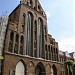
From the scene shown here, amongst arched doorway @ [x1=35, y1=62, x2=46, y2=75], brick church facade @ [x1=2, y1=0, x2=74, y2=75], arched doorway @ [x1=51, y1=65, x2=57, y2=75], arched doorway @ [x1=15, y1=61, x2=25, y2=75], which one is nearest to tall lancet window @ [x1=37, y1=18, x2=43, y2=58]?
brick church facade @ [x1=2, y1=0, x2=74, y2=75]

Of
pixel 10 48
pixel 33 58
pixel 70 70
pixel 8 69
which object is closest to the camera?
pixel 8 69

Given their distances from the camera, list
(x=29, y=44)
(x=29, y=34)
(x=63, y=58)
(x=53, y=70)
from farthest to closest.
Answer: (x=63, y=58)
(x=53, y=70)
(x=29, y=34)
(x=29, y=44)

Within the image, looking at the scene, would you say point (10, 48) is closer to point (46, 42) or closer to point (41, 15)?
point (46, 42)

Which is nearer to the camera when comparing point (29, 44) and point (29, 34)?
point (29, 44)

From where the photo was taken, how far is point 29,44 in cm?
3422

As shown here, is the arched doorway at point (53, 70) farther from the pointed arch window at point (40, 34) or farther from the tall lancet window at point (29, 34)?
the tall lancet window at point (29, 34)

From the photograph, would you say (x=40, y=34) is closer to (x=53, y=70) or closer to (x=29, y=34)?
(x=29, y=34)

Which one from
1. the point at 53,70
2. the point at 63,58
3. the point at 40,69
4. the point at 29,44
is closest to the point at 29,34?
the point at 29,44

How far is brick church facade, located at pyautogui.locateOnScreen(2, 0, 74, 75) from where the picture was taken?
2965cm

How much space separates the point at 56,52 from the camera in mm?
39094

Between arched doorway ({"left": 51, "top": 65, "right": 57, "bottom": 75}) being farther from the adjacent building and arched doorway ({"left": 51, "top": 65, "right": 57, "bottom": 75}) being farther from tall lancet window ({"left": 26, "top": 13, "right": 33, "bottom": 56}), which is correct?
the adjacent building

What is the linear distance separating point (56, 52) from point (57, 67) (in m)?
3.68

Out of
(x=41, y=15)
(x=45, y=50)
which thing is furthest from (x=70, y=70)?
(x=41, y=15)

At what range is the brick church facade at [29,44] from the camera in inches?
1167
